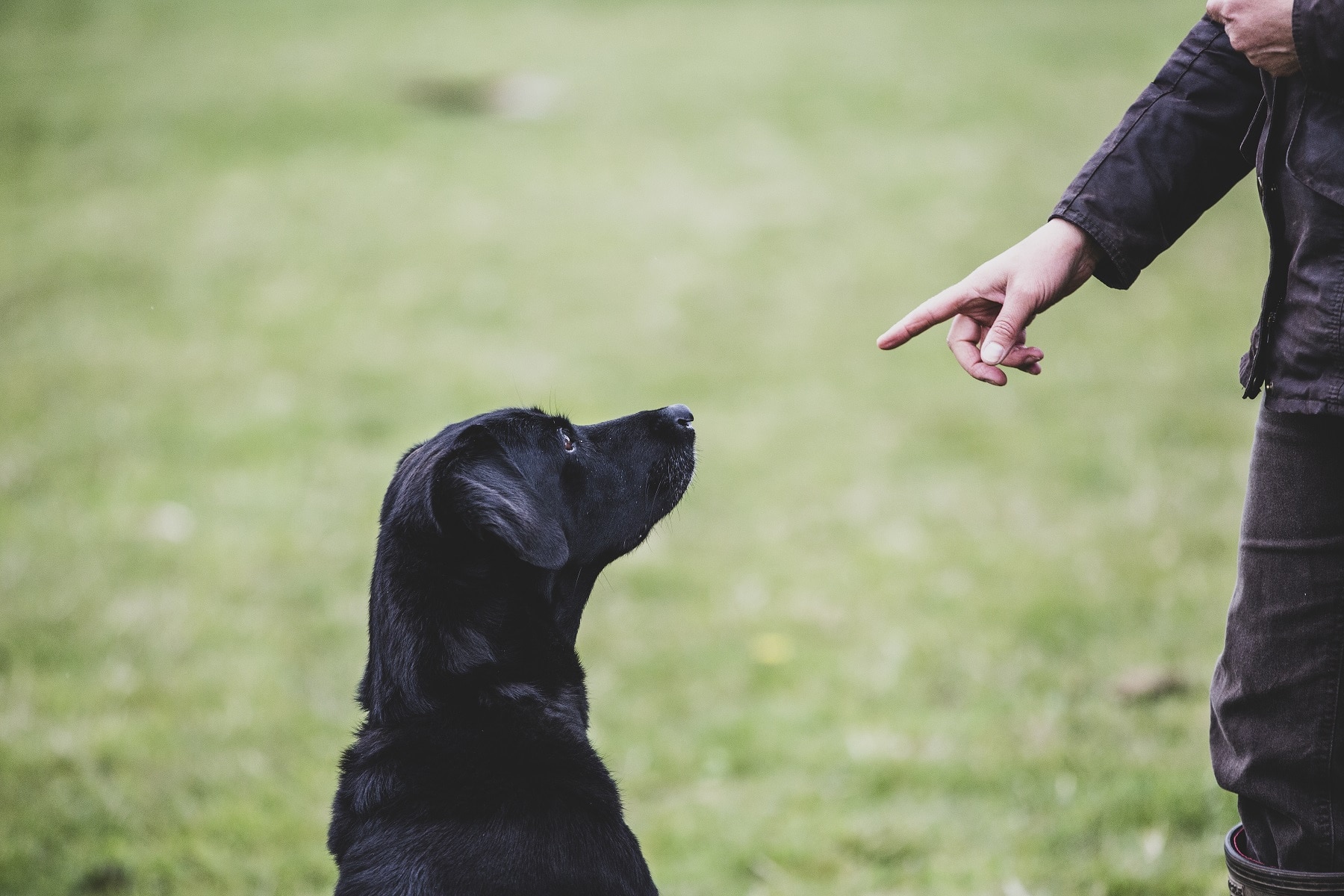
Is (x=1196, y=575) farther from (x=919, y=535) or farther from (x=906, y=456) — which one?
(x=906, y=456)

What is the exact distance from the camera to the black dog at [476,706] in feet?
7.30

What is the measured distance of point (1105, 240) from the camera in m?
2.20

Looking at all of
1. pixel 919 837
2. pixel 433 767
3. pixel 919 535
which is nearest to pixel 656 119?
pixel 919 535

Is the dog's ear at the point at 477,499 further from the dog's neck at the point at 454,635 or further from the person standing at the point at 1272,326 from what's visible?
the person standing at the point at 1272,326

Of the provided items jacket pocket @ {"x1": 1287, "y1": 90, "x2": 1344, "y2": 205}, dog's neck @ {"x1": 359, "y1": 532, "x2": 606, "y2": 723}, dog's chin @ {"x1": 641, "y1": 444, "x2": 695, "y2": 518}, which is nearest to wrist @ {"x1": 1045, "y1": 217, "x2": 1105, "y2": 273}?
jacket pocket @ {"x1": 1287, "y1": 90, "x2": 1344, "y2": 205}

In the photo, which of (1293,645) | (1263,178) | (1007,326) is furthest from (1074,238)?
(1293,645)

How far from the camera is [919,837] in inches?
138

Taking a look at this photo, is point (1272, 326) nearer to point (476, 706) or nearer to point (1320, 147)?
point (1320, 147)

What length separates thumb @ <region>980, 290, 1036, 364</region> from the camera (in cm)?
220

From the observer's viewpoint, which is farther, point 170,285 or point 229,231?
point 229,231

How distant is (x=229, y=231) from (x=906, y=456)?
256 inches

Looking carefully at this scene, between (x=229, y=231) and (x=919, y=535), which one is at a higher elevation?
(x=229, y=231)

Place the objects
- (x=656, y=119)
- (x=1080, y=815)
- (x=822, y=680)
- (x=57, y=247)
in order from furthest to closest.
Result: (x=656, y=119)
(x=57, y=247)
(x=822, y=680)
(x=1080, y=815)

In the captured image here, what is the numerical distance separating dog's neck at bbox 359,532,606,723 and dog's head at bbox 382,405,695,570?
0.23ft
